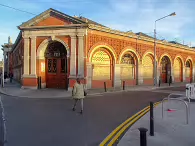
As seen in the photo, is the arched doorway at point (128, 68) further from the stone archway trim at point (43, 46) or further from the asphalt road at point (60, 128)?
the asphalt road at point (60, 128)

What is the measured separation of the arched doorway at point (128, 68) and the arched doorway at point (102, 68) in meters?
2.00

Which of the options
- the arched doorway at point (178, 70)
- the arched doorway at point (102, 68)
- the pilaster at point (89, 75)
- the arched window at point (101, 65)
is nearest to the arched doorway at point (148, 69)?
the arched doorway at point (102, 68)

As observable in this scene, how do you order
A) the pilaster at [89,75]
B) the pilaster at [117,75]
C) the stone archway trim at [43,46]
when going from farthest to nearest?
1. the pilaster at [117,75]
2. the pilaster at [89,75]
3. the stone archway trim at [43,46]

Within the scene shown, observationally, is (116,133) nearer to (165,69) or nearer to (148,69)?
(148,69)

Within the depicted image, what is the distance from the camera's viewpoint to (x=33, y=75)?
18.7m

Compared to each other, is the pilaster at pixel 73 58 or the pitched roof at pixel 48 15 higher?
the pitched roof at pixel 48 15

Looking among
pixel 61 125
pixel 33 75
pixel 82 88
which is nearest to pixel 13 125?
pixel 61 125

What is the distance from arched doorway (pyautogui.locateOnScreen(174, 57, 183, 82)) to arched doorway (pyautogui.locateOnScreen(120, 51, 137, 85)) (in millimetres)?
11189

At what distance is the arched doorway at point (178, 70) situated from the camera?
102 ft

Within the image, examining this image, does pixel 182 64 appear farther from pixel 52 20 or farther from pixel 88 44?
pixel 52 20

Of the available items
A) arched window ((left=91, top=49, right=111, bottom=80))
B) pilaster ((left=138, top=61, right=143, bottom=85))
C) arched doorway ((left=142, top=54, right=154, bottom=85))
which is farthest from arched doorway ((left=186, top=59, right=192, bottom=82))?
arched window ((left=91, top=49, right=111, bottom=80))

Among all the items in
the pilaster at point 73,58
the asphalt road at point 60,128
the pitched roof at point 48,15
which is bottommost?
the asphalt road at point 60,128

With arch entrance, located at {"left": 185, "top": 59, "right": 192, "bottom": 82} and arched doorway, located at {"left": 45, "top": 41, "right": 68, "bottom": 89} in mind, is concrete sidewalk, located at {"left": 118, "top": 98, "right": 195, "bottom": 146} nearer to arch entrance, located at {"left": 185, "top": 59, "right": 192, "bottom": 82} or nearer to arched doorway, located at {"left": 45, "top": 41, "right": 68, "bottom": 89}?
arched doorway, located at {"left": 45, "top": 41, "right": 68, "bottom": 89}

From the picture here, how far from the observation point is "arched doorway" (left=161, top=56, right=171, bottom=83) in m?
29.7
